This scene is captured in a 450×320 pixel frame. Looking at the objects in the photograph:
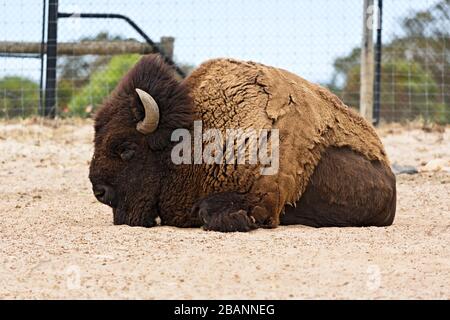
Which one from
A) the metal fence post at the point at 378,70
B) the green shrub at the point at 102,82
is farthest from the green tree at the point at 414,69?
the green shrub at the point at 102,82

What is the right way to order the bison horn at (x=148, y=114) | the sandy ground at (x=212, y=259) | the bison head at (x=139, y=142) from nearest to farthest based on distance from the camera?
the sandy ground at (x=212, y=259) → the bison horn at (x=148, y=114) → the bison head at (x=139, y=142)

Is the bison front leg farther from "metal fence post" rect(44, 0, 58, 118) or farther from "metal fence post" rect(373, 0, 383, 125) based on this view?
"metal fence post" rect(373, 0, 383, 125)

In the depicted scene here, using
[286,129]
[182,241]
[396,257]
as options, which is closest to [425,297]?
[396,257]

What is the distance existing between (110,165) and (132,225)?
488 millimetres

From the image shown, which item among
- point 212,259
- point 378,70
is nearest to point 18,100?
point 378,70

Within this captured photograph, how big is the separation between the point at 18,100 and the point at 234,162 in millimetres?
8234

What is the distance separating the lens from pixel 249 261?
5469 millimetres

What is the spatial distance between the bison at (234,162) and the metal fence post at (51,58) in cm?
598

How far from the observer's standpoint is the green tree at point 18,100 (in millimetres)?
13796

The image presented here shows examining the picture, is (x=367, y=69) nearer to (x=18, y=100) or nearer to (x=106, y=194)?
(x=18, y=100)

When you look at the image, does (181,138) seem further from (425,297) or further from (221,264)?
(425,297)

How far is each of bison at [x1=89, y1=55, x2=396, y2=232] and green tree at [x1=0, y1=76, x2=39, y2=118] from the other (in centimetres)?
667

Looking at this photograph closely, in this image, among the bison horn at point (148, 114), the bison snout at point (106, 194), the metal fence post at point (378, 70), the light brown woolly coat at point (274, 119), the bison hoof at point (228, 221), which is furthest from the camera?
the metal fence post at point (378, 70)

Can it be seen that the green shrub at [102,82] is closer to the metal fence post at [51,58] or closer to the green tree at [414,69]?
the metal fence post at [51,58]
